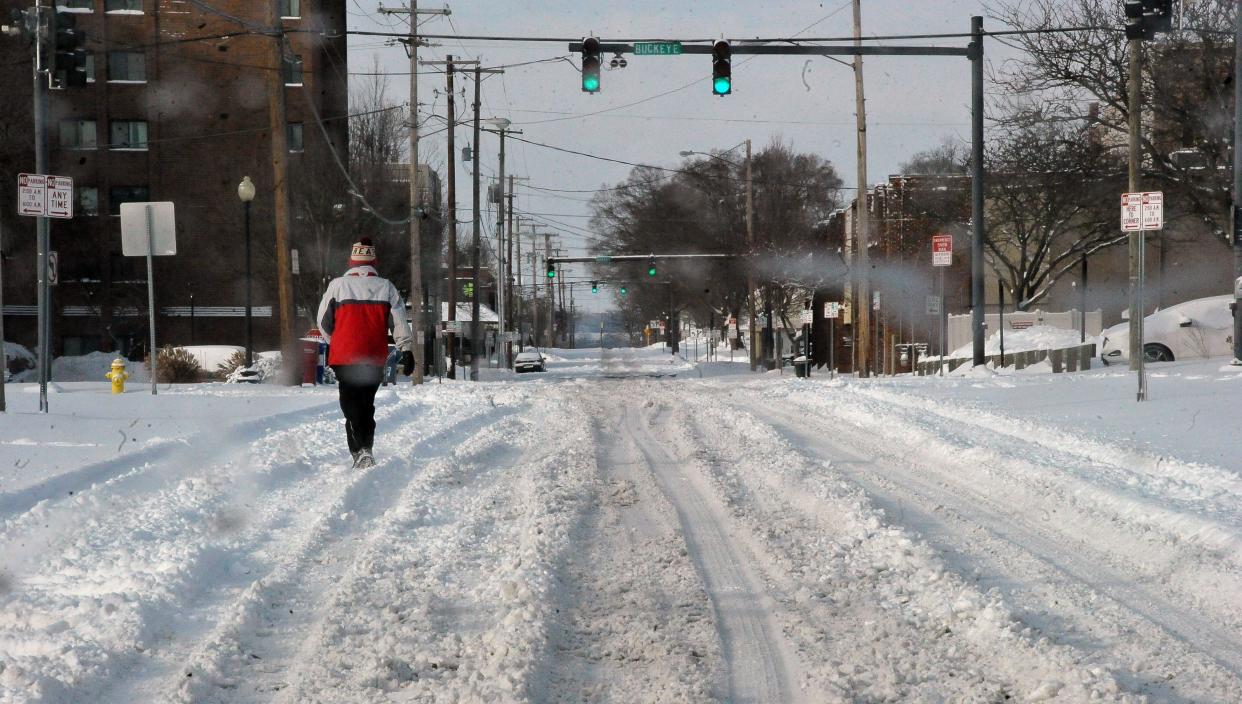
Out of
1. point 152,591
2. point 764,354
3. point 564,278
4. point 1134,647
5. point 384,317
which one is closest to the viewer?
point 1134,647

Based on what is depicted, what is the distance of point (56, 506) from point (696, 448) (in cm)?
629

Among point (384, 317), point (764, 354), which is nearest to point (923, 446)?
point (384, 317)

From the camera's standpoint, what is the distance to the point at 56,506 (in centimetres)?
756

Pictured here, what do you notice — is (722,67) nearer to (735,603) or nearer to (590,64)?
(590,64)

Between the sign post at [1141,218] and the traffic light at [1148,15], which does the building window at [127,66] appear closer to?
the traffic light at [1148,15]

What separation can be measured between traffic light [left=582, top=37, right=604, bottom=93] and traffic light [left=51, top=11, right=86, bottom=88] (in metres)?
8.04

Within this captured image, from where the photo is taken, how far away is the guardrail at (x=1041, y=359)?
1042 inches

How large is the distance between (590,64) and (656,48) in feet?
4.21

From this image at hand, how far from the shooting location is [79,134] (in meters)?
56.8

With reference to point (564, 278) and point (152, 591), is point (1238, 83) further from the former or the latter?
point (564, 278)

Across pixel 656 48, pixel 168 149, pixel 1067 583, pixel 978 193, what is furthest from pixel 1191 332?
pixel 168 149

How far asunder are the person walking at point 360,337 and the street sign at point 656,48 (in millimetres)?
12319

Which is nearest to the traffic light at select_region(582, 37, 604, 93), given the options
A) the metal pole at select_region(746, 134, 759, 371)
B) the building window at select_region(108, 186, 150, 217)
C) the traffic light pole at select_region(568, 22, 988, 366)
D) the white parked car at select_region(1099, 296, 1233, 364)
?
the traffic light pole at select_region(568, 22, 988, 366)

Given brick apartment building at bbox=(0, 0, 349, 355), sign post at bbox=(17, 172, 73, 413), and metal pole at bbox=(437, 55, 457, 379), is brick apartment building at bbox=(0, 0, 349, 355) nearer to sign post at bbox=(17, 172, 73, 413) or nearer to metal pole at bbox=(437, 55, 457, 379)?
metal pole at bbox=(437, 55, 457, 379)
